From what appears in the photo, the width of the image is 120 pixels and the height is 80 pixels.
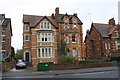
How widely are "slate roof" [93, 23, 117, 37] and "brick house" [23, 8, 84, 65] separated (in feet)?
29.5

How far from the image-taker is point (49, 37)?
35688mm

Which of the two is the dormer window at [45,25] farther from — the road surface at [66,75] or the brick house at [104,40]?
the road surface at [66,75]

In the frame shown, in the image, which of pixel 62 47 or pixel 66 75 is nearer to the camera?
pixel 66 75

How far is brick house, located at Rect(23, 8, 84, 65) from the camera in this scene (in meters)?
35.0

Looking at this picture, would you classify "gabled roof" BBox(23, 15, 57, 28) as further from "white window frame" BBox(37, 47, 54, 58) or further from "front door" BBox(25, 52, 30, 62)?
"front door" BBox(25, 52, 30, 62)

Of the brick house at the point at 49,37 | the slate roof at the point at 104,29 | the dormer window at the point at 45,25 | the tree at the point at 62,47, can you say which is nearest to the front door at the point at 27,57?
the brick house at the point at 49,37

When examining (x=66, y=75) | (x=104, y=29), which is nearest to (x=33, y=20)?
(x=104, y=29)

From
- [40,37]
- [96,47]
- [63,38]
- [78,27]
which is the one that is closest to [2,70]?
[40,37]

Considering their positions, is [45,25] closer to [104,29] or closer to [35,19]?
[35,19]

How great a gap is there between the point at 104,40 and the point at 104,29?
4.52 m

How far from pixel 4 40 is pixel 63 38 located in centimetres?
1342

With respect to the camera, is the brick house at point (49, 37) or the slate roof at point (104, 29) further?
the slate roof at point (104, 29)

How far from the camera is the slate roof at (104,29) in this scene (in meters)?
44.3

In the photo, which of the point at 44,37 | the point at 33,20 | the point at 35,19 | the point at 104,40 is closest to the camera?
A: the point at 44,37
